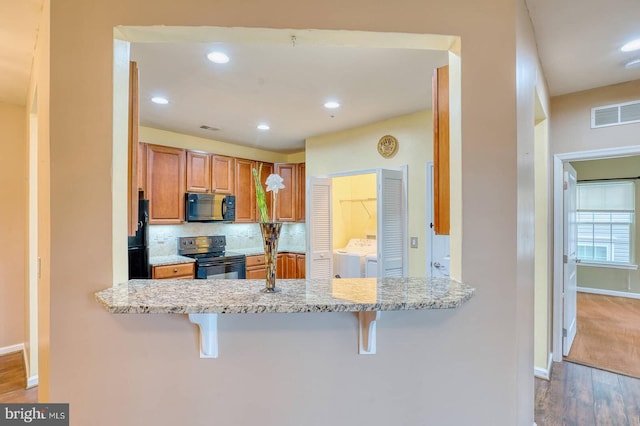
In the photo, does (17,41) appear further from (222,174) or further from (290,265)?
(290,265)

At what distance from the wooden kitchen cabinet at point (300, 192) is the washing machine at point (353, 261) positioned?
971 mm

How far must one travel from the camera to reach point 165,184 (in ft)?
13.4

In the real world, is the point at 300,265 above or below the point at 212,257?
below

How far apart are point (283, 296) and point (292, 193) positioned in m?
4.13

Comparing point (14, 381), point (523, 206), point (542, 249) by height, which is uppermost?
point (523, 206)

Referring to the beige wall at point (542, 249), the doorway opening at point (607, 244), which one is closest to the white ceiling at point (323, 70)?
the beige wall at point (542, 249)

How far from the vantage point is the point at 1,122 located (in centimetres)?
318

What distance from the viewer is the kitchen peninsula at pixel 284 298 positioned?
1107 millimetres

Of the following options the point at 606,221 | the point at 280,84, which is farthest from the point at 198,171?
the point at 606,221

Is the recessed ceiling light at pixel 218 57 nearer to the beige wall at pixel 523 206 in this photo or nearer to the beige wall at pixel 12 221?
the beige wall at pixel 523 206

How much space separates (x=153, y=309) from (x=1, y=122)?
3558mm

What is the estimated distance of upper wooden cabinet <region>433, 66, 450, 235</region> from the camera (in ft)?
5.09

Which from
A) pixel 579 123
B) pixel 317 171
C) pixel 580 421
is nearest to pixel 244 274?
pixel 317 171

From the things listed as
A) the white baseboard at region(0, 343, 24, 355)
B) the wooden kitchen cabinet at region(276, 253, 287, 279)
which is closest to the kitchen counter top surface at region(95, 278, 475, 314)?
the white baseboard at region(0, 343, 24, 355)
